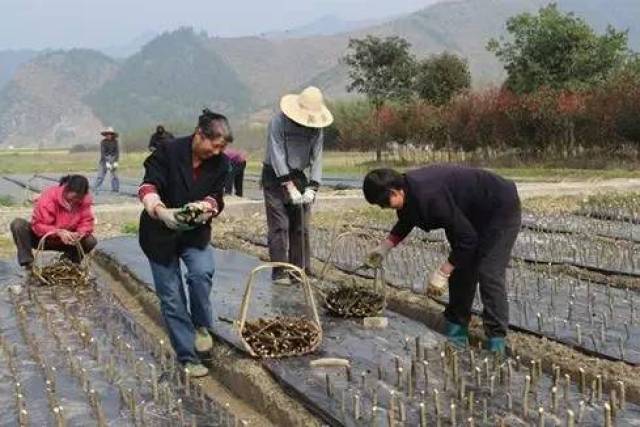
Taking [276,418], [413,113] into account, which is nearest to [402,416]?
[276,418]

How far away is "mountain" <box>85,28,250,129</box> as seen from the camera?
14675 cm

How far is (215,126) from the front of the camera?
4.34 metres

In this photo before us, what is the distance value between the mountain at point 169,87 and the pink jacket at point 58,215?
133688mm

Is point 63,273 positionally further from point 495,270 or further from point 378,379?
point 495,270

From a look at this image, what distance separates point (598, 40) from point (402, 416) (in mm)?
27405

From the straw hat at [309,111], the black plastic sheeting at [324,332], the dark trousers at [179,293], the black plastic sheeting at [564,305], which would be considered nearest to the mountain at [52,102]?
→ the black plastic sheeting at [324,332]

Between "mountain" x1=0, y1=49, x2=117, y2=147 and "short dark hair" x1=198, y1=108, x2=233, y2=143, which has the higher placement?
"mountain" x1=0, y1=49, x2=117, y2=147

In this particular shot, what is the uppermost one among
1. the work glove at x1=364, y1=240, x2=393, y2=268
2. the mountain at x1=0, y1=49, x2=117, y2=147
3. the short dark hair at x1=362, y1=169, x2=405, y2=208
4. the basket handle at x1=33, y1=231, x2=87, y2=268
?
the mountain at x1=0, y1=49, x2=117, y2=147

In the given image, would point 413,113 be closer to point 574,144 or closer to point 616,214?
point 574,144

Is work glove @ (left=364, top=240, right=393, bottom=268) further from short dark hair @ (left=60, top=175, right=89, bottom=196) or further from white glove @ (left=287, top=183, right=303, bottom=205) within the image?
short dark hair @ (left=60, top=175, right=89, bottom=196)

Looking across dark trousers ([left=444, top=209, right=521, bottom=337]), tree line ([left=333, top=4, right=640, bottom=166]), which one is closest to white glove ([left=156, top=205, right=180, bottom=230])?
dark trousers ([left=444, top=209, right=521, bottom=337])

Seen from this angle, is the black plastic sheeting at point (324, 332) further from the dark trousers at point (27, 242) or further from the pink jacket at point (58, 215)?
the pink jacket at point (58, 215)

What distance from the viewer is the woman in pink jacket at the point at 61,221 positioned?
6887 millimetres

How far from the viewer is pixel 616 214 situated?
415 inches
